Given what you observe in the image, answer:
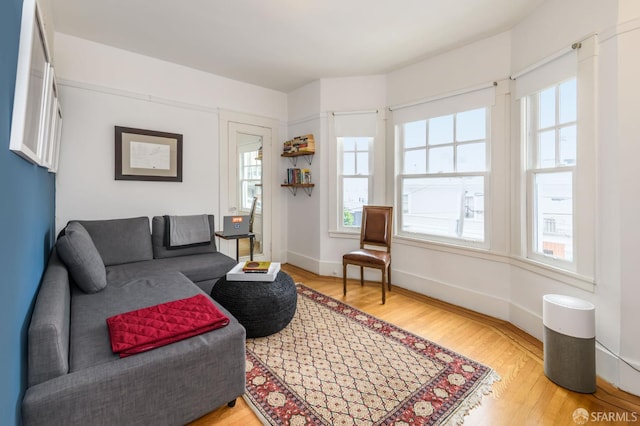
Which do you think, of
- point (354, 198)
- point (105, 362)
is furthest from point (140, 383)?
point (354, 198)

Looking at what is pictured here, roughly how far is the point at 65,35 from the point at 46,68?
2.21 metres

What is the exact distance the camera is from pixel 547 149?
247 cm

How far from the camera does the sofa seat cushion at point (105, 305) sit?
1.36 m

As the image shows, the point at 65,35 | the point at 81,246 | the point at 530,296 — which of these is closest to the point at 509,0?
the point at 530,296

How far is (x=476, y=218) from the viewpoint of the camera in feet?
10.2

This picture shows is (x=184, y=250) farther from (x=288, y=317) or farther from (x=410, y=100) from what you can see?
(x=410, y=100)

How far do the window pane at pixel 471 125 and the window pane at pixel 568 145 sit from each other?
29.5 inches

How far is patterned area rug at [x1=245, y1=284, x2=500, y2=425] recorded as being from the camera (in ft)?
5.25

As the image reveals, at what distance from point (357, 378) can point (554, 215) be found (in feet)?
6.74

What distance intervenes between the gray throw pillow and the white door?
6.71ft

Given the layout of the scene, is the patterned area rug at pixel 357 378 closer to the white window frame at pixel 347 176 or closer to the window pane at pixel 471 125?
the white window frame at pixel 347 176

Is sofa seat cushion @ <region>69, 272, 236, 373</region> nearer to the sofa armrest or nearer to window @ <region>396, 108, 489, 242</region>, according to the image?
the sofa armrest

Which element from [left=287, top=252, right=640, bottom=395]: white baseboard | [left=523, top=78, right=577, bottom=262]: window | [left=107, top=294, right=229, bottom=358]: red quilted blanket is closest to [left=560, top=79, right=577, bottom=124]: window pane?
[left=523, top=78, right=577, bottom=262]: window

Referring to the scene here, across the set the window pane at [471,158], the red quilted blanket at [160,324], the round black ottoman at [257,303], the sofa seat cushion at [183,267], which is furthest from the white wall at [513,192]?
the red quilted blanket at [160,324]
